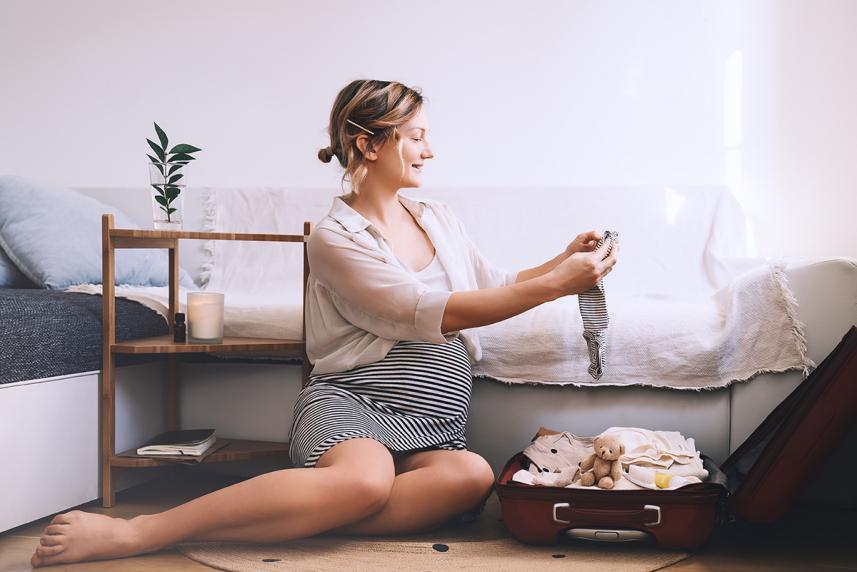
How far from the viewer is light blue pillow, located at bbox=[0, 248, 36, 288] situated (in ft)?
7.59

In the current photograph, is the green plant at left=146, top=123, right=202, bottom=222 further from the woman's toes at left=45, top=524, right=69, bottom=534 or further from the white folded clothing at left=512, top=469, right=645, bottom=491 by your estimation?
the white folded clothing at left=512, top=469, right=645, bottom=491

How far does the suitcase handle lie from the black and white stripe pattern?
0.30 m

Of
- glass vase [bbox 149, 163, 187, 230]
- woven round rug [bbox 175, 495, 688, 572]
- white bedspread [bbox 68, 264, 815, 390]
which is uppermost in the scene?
glass vase [bbox 149, 163, 187, 230]

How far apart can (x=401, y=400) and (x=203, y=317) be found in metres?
0.52

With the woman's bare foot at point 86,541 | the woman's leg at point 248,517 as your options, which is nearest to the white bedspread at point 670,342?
the woman's leg at point 248,517

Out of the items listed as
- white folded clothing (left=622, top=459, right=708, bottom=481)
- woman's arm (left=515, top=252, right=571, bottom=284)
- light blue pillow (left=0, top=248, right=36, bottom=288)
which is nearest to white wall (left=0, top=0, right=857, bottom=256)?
light blue pillow (left=0, top=248, right=36, bottom=288)

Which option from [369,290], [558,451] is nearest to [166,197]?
[369,290]

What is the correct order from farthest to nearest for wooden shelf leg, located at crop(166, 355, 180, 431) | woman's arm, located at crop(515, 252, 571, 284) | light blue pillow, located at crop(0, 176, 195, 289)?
light blue pillow, located at crop(0, 176, 195, 289)
wooden shelf leg, located at crop(166, 355, 180, 431)
woman's arm, located at crop(515, 252, 571, 284)

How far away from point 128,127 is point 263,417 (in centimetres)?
155

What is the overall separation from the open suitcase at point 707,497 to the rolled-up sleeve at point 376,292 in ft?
1.11

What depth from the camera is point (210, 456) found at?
1.85 metres

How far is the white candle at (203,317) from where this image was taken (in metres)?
1.89

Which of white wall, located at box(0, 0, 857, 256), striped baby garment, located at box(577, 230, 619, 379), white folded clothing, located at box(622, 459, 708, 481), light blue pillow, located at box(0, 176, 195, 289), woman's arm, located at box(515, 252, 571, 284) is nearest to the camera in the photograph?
white folded clothing, located at box(622, 459, 708, 481)

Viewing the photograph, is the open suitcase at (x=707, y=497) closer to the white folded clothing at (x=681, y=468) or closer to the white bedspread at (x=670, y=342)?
the white folded clothing at (x=681, y=468)
